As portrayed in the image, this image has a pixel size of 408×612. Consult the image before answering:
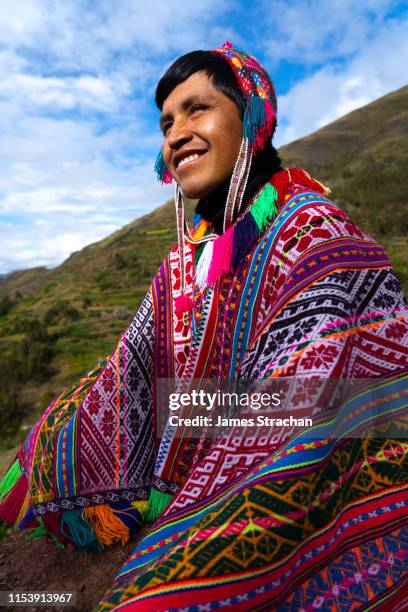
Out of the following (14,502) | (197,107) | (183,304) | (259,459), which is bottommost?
(14,502)

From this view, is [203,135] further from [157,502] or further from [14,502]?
[14,502]

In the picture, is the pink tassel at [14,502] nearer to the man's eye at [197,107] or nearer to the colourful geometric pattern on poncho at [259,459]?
the colourful geometric pattern on poncho at [259,459]

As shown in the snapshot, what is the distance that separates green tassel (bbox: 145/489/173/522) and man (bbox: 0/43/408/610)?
0.4 inches

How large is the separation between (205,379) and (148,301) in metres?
0.51

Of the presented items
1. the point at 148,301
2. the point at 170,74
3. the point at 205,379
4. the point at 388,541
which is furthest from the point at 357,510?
the point at 170,74

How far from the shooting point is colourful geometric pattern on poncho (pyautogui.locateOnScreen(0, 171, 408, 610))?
924 millimetres

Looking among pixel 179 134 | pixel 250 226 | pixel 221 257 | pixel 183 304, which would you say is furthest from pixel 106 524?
pixel 179 134

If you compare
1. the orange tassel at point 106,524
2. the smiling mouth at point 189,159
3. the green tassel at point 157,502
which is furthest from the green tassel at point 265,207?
the orange tassel at point 106,524

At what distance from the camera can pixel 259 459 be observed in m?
1.04

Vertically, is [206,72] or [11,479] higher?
[206,72]

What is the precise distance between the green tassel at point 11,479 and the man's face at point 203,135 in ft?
5.11

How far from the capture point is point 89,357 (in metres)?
13.2

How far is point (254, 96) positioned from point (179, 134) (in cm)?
32

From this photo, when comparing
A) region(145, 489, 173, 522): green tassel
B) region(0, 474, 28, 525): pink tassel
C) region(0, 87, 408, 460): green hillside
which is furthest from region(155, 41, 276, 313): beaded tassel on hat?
region(0, 87, 408, 460): green hillside
